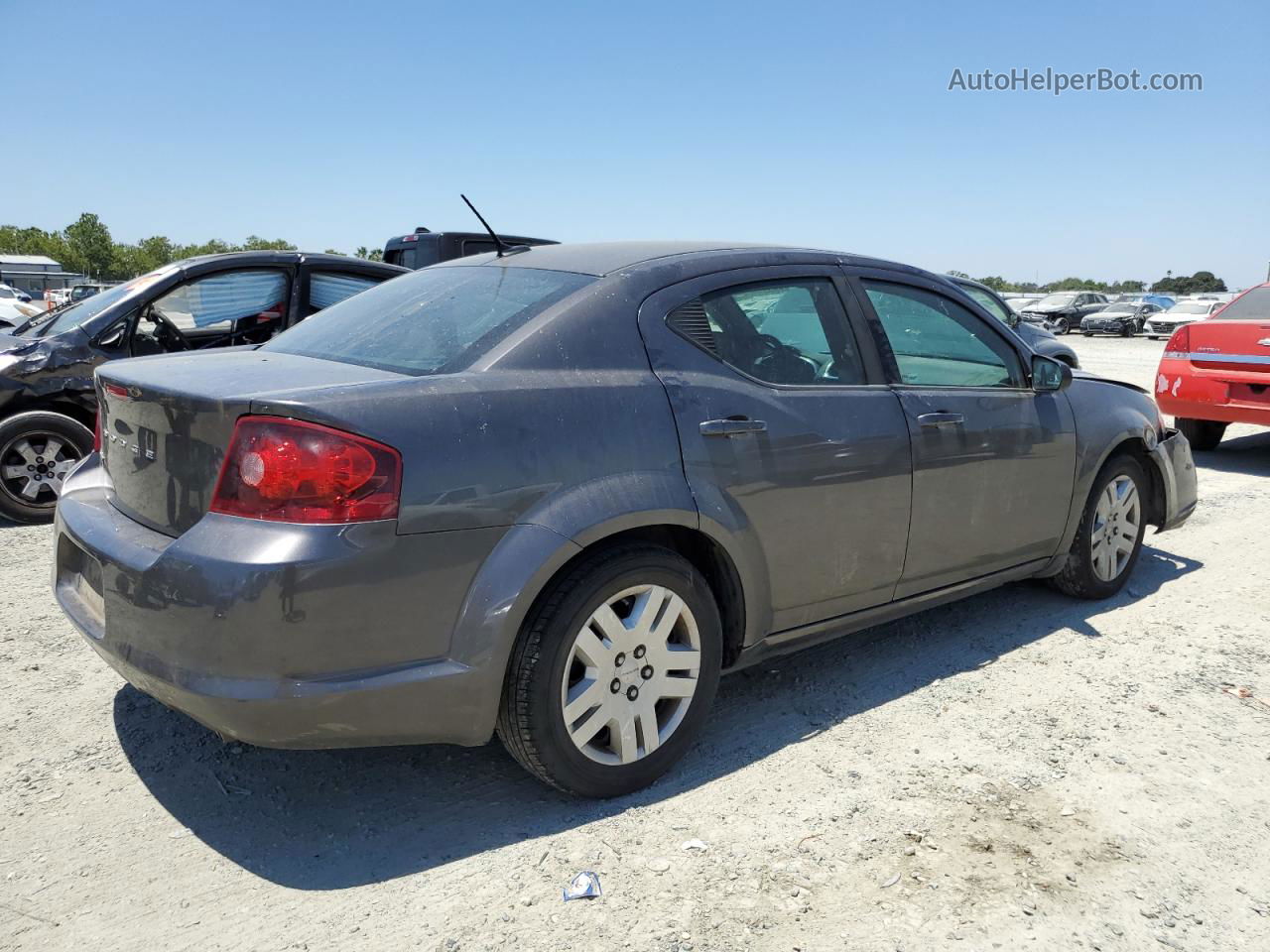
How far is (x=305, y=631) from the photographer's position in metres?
2.37

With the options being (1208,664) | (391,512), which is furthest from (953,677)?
(391,512)

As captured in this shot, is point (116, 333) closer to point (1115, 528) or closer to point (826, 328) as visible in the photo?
point (826, 328)

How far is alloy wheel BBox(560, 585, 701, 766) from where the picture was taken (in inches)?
110

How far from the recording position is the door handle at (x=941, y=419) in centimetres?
366

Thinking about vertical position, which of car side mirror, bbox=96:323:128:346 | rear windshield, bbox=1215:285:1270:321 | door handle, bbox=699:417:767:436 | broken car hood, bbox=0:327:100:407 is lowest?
broken car hood, bbox=0:327:100:407

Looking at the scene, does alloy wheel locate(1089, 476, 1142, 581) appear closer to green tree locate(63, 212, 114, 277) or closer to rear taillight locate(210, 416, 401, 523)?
rear taillight locate(210, 416, 401, 523)

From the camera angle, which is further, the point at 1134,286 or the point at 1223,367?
the point at 1134,286

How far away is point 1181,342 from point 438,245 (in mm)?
7970

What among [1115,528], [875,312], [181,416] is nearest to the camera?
[181,416]

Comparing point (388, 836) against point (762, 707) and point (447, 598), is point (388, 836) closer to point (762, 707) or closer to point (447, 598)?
point (447, 598)

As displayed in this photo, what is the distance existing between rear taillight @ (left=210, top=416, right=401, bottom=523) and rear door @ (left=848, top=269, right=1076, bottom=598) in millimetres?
2035

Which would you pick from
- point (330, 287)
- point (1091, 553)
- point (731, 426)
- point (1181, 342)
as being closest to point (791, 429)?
point (731, 426)

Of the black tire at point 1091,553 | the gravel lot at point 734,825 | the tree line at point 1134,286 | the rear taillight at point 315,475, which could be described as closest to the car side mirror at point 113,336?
the gravel lot at point 734,825

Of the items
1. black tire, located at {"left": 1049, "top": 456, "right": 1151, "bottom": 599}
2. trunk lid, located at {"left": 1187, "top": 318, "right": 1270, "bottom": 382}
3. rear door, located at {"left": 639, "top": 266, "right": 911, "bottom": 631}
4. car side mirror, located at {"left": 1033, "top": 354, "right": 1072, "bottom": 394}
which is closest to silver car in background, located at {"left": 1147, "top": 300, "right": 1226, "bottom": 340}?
trunk lid, located at {"left": 1187, "top": 318, "right": 1270, "bottom": 382}
